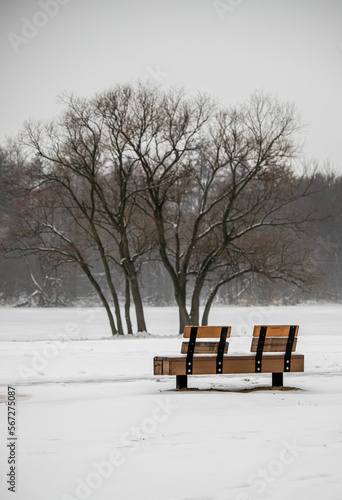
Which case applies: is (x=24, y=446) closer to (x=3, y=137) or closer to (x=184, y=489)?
(x=184, y=489)

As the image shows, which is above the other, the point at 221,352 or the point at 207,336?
the point at 207,336

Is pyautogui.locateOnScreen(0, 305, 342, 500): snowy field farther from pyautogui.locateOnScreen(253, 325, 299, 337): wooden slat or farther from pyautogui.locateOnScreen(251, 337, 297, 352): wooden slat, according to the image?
pyautogui.locateOnScreen(253, 325, 299, 337): wooden slat

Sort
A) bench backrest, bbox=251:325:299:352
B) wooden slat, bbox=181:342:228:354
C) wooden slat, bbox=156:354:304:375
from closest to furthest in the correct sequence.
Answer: wooden slat, bbox=156:354:304:375 < wooden slat, bbox=181:342:228:354 < bench backrest, bbox=251:325:299:352

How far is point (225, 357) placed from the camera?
1192cm

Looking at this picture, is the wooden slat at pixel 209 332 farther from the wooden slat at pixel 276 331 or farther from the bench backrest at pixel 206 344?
the wooden slat at pixel 276 331

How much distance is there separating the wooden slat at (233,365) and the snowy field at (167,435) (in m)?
0.33

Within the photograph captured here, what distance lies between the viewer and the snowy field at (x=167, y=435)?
629 cm

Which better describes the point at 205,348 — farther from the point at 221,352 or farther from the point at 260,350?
the point at 260,350

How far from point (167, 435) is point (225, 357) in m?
3.71

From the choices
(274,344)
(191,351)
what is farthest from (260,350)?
(191,351)

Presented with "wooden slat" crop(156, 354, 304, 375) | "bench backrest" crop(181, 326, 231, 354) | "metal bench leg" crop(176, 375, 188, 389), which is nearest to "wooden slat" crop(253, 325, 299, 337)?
"wooden slat" crop(156, 354, 304, 375)

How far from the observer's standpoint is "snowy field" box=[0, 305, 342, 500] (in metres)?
6.29

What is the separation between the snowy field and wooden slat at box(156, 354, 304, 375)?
33 centimetres

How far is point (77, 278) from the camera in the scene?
7338 centimetres
